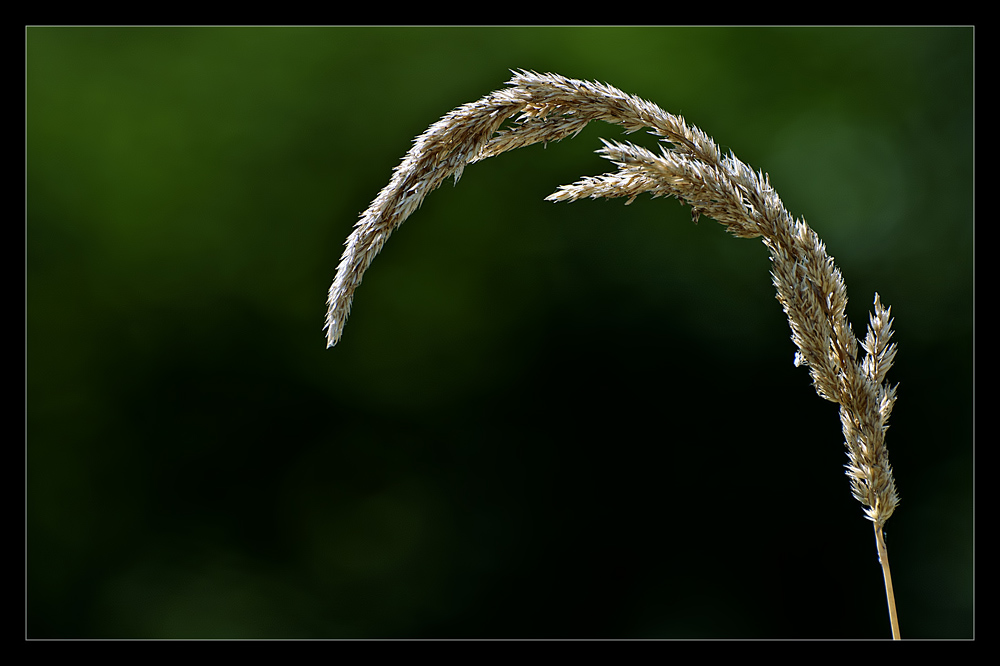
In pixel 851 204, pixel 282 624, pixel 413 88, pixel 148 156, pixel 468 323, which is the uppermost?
pixel 413 88

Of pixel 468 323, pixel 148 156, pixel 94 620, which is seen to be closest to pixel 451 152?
pixel 468 323

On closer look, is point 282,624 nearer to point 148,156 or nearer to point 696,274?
point 148,156

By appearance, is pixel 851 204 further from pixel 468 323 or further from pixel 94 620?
pixel 94 620

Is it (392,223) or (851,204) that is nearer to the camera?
(392,223)

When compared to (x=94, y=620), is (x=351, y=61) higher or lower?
higher

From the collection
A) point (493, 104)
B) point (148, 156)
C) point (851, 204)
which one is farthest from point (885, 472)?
point (148, 156)

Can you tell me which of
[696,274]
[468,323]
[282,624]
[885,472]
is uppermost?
[696,274]
